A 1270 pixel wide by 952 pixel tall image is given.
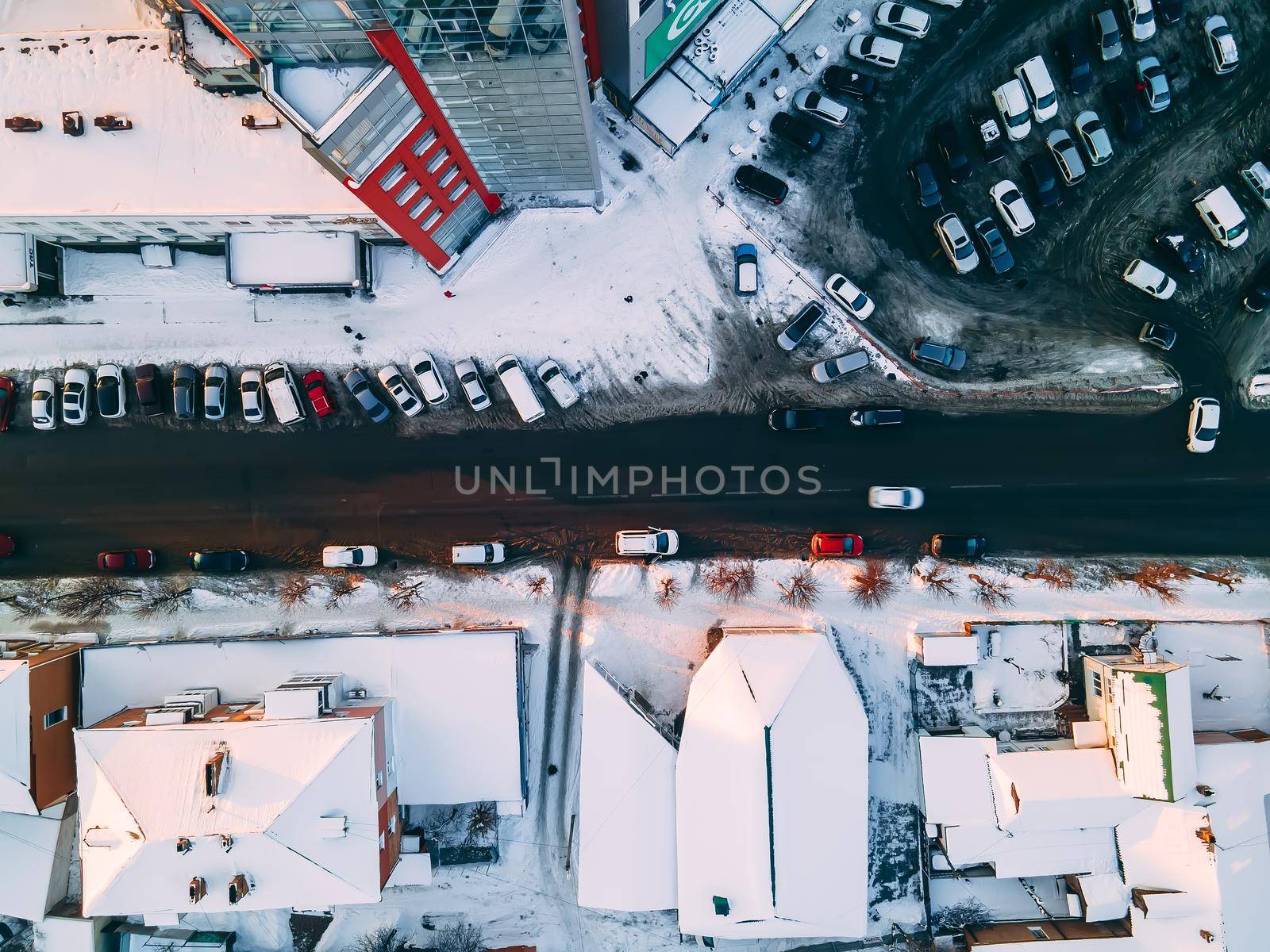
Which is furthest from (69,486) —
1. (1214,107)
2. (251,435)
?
(1214,107)

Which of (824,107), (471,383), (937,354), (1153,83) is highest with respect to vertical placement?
(1153,83)

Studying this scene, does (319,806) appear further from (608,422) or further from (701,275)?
(701,275)

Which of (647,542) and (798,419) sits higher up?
(798,419)

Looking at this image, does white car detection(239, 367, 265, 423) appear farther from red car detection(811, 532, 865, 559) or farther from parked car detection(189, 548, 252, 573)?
red car detection(811, 532, 865, 559)

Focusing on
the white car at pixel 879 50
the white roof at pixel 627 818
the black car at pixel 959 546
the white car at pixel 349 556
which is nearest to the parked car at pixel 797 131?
the white car at pixel 879 50

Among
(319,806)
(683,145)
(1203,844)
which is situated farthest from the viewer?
(683,145)

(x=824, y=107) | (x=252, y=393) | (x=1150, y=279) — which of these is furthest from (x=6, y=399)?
(x=1150, y=279)

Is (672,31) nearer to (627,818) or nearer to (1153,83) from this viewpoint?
(1153,83)
